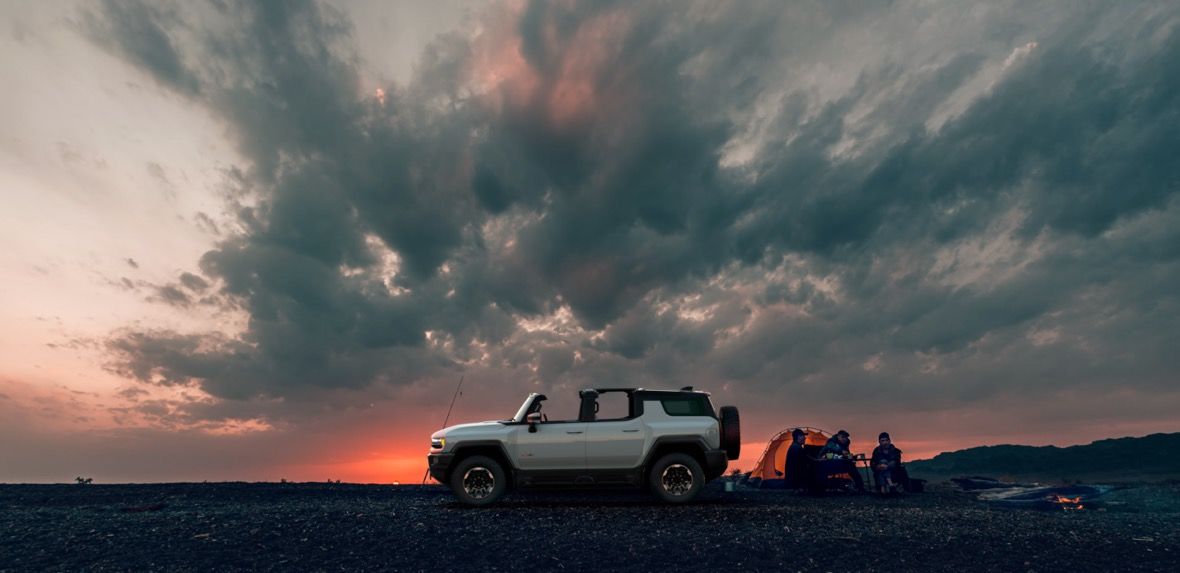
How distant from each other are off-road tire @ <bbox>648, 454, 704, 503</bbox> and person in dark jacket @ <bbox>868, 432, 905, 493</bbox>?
904 cm

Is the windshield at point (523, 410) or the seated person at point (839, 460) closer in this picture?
the windshield at point (523, 410)

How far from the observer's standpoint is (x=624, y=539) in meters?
10.7

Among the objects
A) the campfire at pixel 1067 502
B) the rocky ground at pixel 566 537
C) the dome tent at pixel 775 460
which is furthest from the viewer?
the dome tent at pixel 775 460

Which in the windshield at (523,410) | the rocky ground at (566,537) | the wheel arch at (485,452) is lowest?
the rocky ground at (566,537)

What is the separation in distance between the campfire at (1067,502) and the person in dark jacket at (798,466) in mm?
6438

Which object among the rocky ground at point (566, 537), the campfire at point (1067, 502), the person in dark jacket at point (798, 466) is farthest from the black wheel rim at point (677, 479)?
the campfire at point (1067, 502)

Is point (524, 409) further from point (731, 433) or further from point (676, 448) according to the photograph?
point (731, 433)

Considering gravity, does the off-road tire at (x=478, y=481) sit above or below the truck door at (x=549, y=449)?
below

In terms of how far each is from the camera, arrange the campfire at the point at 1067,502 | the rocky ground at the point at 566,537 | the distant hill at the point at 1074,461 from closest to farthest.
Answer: the rocky ground at the point at 566,537, the campfire at the point at 1067,502, the distant hill at the point at 1074,461

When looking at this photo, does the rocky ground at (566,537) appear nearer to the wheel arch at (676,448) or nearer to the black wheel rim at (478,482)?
the black wheel rim at (478,482)

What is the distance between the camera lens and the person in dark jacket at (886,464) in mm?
20891

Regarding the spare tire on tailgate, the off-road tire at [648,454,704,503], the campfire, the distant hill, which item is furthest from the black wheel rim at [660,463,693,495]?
the distant hill

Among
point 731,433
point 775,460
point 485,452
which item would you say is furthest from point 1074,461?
point 485,452

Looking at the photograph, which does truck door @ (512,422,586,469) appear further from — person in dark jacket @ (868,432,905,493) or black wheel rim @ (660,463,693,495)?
person in dark jacket @ (868,432,905,493)
